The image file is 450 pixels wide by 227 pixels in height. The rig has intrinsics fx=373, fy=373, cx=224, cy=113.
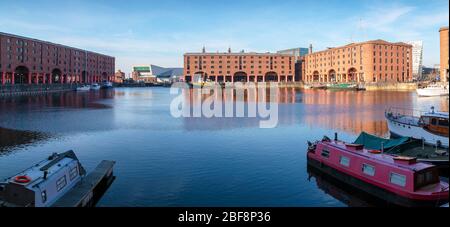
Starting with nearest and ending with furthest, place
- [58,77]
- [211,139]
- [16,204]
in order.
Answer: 1. [16,204]
2. [211,139]
3. [58,77]

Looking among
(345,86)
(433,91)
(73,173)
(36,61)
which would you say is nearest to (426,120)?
(73,173)

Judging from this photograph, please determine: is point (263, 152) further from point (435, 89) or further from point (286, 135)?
point (435, 89)

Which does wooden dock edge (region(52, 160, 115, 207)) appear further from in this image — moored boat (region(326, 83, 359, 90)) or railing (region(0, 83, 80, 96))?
moored boat (region(326, 83, 359, 90))

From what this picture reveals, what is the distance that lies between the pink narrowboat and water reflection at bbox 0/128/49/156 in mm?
29888

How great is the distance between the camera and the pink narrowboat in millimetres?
20656

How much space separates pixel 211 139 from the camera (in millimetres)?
43312

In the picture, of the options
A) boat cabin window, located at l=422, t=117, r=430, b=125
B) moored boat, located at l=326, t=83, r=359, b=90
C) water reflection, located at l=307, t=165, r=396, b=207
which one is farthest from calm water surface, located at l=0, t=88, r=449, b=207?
moored boat, located at l=326, t=83, r=359, b=90

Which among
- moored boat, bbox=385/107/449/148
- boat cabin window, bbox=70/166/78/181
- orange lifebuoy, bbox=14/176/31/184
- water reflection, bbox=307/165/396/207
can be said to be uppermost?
moored boat, bbox=385/107/449/148

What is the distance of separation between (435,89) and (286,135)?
4058 inches

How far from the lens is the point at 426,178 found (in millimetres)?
21281

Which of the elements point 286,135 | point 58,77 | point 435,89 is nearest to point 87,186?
point 286,135
